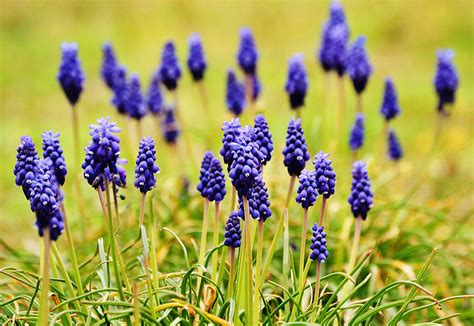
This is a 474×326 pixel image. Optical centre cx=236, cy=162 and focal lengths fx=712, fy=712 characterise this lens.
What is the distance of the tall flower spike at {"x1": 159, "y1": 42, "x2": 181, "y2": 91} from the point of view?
235 inches

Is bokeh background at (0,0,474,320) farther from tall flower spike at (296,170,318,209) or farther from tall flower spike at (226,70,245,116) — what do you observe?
tall flower spike at (296,170,318,209)

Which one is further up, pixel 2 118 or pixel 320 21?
pixel 320 21

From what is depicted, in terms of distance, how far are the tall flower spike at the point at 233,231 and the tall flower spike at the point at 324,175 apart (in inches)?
16.3

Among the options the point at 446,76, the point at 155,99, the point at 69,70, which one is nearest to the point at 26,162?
the point at 69,70

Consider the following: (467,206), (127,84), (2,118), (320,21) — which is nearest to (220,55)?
(320,21)

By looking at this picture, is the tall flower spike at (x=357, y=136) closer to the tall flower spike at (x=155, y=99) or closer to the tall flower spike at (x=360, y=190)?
the tall flower spike at (x=155, y=99)

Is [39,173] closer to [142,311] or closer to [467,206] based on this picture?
[142,311]

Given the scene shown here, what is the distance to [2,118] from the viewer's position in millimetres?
13719

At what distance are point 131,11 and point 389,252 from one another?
592 inches

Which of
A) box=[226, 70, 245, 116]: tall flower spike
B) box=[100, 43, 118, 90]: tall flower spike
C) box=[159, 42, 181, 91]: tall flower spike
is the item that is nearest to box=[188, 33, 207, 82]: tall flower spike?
box=[159, 42, 181, 91]: tall flower spike

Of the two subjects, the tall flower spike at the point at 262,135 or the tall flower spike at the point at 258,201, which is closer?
the tall flower spike at the point at 258,201

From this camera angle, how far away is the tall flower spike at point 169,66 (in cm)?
597

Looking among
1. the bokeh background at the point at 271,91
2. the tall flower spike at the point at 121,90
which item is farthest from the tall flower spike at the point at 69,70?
the tall flower spike at the point at 121,90

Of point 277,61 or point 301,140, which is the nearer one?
point 301,140
